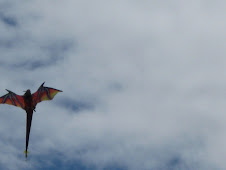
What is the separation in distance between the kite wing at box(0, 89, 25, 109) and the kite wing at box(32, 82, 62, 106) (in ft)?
6.11

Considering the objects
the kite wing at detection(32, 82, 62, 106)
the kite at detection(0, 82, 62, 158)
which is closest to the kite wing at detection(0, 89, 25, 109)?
the kite at detection(0, 82, 62, 158)

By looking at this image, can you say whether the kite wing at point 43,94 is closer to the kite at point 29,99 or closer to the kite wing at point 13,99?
the kite at point 29,99

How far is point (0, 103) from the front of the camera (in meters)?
44.2

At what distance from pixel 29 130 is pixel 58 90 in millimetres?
7234

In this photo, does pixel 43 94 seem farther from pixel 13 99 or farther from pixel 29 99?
pixel 13 99

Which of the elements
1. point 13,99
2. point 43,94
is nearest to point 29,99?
Result: point 43,94

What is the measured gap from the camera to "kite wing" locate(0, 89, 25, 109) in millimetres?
41312

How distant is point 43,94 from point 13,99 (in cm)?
441

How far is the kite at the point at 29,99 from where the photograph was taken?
3975 centimetres

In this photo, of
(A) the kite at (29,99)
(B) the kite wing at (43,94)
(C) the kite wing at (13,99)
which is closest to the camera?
(A) the kite at (29,99)

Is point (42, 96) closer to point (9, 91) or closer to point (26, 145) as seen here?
point (9, 91)

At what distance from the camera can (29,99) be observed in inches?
1564

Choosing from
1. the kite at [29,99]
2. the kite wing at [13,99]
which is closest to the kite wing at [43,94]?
the kite at [29,99]

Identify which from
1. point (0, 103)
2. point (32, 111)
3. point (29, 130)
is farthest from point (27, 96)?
point (0, 103)
